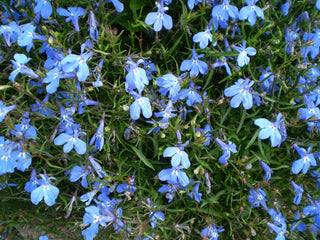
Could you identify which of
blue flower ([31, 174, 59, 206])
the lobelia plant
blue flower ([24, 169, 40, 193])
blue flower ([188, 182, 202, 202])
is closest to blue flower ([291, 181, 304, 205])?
the lobelia plant

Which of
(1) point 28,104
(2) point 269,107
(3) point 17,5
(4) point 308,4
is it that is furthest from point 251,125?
(3) point 17,5

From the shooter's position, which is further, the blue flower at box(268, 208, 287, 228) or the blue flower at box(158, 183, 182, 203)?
the blue flower at box(268, 208, 287, 228)

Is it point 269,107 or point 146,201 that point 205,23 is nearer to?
point 269,107

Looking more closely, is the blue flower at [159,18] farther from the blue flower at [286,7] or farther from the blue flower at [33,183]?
the blue flower at [33,183]

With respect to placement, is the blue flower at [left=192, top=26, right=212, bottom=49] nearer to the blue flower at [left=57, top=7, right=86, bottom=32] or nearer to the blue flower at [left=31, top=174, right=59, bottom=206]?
the blue flower at [left=57, top=7, right=86, bottom=32]

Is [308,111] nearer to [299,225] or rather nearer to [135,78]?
[299,225]

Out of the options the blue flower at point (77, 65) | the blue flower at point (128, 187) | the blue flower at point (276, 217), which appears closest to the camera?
the blue flower at point (77, 65)

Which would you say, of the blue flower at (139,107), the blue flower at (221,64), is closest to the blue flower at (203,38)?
the blue flower at (221,64)

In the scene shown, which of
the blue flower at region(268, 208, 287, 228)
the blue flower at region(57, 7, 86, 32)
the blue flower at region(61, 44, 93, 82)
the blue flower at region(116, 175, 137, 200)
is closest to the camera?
the blue flower at region(61, 44, 93, 82)
